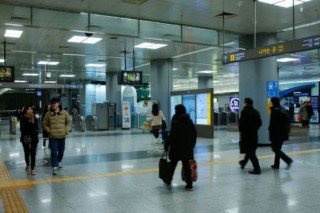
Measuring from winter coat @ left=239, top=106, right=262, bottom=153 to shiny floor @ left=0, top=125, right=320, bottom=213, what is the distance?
0.59m

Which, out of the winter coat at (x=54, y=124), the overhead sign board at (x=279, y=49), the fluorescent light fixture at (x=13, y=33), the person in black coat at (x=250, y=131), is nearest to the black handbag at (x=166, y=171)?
the person in black coat at (x=250, y=131)

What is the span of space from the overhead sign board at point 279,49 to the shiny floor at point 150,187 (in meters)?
2.77

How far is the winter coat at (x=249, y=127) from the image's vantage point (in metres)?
7.48

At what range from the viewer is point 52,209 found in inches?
197

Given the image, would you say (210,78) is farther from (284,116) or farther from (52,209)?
(52,209)

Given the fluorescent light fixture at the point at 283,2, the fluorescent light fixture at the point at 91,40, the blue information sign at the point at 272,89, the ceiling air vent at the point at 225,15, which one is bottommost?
the blue information sign at the point at 272,89

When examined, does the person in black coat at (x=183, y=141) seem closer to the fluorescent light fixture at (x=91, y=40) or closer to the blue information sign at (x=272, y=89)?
the blue information sign at (x=272, y=89)

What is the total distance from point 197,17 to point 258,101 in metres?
3.91

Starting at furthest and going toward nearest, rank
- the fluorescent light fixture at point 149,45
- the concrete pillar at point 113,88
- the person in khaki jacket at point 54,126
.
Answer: the concrete pillar at point 113,88 → the fluorescent light fixture at point 149,45 → the person in khaki jacket at point 54,126

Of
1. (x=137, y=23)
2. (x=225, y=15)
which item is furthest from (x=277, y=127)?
(x=137, y=23)

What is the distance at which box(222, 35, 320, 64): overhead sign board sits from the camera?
818 cm

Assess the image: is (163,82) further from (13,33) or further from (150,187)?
(150,187)

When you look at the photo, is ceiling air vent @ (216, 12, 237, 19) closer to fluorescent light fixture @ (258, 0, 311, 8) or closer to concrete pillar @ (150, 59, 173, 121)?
fluorescent light fixture @ (258, 0, 311, 8)

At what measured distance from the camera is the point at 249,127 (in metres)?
7.48
